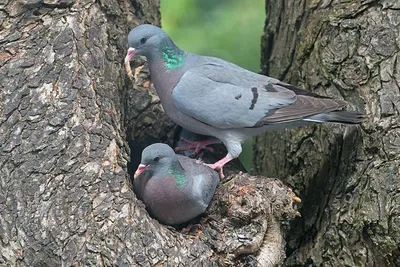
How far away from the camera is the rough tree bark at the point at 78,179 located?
289 cm

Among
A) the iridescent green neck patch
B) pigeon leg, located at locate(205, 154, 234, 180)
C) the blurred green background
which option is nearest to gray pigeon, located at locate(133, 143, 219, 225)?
pigeon leg, located at locate(205, 154, 234, 180)

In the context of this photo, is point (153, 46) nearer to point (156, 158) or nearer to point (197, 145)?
point (197, 145)

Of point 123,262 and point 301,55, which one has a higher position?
point 301,55

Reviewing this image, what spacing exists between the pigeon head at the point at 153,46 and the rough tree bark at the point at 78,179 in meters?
0.18

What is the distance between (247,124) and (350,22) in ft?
2.78

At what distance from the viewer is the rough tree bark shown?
2891mm

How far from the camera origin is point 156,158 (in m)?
3.25

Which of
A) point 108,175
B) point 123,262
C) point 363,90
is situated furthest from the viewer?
point 363,90

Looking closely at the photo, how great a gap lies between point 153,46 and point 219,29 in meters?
1.68

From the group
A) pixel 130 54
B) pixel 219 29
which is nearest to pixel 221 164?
pixel 130 54

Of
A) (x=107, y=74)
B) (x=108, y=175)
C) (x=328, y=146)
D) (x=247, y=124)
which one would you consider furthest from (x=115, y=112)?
(x=328, y=146)

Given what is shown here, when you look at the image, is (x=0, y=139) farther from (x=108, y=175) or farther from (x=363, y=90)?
(x=363, y=90)

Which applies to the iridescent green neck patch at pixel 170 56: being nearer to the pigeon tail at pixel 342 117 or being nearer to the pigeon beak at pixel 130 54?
the pigeon beak at pixel 130 54

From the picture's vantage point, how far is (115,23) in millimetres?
3773
